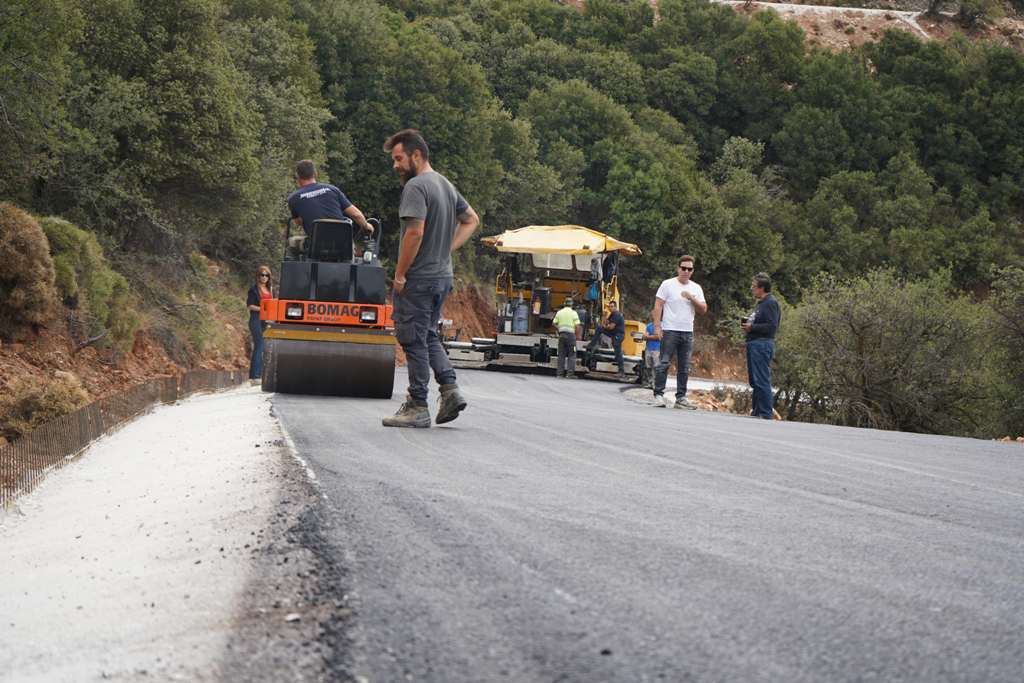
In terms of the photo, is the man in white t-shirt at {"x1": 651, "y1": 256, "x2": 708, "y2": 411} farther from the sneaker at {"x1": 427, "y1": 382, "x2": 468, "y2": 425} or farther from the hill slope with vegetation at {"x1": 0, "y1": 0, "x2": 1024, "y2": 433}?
the hill slope with vegetation at {"x1": 0, "y1": 0, "x2": 1024, "y2": 433}

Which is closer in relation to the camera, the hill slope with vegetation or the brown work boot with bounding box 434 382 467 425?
the brown work boot with bounding box 434 382 467 425

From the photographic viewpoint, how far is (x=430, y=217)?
8797mm

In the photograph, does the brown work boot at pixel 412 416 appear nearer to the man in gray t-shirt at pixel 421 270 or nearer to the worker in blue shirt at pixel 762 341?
the man in gray t-shirt at pixel 421 270

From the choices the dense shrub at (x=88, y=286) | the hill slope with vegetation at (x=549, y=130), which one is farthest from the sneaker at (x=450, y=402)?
the hill slope with vegetation at (x=549, y=130)

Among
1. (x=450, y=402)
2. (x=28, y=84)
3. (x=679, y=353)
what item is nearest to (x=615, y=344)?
(x=679, y=353)

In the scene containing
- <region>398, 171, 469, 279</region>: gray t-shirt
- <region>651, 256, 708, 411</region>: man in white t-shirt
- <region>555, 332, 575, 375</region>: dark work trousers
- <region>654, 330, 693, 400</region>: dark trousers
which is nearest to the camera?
<region>398, 171, 469, 279</region>: gray t-shirt

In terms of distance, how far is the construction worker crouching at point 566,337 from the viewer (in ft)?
85.4

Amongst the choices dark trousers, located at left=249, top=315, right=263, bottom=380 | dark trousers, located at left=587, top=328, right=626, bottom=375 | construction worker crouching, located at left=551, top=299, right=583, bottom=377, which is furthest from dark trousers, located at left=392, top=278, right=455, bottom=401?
dark trousers, located at left=587, top=328, right=626, bottom=375

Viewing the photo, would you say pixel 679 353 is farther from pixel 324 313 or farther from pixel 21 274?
pixel 21 274

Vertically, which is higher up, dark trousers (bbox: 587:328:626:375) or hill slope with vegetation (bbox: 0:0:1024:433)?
hill slope with vegetation (bbox: 0:0:1024:433)

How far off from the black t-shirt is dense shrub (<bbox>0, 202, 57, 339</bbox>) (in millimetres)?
5383

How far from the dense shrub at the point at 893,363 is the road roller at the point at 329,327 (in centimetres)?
1344

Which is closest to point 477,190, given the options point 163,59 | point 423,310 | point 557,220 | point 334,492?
point 557,220

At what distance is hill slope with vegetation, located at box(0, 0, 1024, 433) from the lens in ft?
75.8
